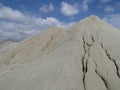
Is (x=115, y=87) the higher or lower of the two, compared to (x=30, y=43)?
lower

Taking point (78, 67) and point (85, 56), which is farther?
point (85, 56)

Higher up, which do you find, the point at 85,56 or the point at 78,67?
the point at 85,56

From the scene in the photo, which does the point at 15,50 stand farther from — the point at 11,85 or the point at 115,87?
the point at 115,87

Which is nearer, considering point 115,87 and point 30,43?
point 115,87

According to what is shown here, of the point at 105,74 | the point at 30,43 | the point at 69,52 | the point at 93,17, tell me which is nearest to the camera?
the point at 105,74

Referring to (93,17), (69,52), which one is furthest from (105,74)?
(93,17)

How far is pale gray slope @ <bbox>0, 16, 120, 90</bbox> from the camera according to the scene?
17.1 metres

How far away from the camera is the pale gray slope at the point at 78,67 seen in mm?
17125

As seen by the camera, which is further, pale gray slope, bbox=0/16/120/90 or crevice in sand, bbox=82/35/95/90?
crevice in sand, bbox=82/35/95/90

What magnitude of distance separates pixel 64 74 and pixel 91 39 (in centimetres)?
547

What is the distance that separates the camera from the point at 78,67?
1884cm

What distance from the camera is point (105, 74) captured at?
57.3 feet

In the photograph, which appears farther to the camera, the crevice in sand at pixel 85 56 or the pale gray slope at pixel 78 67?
the crevice in sand at pixel 85 56

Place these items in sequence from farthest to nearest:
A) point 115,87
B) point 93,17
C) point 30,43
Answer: point 30,43 → point 93,17 → point 115,87
